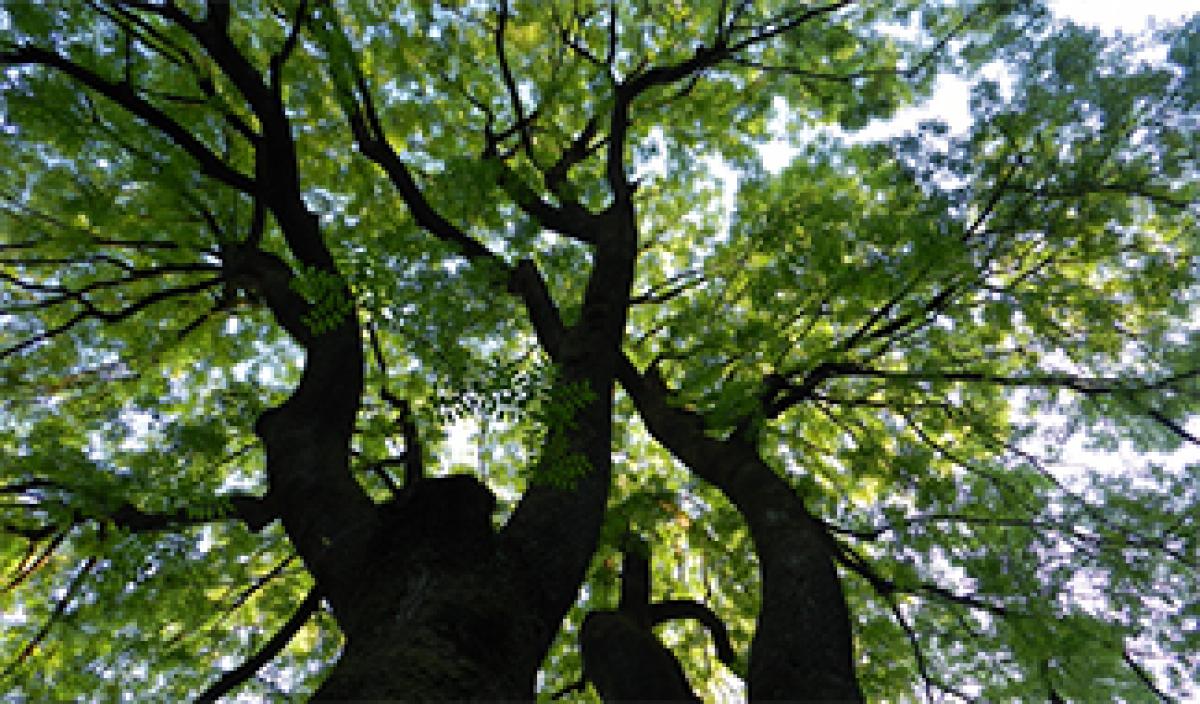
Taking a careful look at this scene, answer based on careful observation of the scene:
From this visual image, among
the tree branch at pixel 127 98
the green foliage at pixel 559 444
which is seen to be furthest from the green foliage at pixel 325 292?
the tree branch at pixel 127 98

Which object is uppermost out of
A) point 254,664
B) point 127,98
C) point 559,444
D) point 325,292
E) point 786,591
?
point 127,98

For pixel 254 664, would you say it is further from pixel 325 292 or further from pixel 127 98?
pixel 127 98

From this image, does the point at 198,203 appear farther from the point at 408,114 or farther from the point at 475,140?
the point at 475,140

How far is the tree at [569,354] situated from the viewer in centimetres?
334

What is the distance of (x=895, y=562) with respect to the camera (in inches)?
252

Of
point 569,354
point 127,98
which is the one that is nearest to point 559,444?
point 569,354

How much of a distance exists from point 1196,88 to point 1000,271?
6.21 feet

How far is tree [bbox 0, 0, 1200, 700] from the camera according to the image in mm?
3340

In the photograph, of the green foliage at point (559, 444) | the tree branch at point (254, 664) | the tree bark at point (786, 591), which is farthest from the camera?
the tree branch at point (254, 664)

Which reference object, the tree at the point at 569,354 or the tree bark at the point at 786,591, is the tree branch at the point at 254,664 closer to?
the tree at the point at 569,354

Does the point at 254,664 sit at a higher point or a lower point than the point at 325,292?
lower

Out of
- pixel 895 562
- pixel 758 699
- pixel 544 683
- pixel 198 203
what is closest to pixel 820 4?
pixel 895 562

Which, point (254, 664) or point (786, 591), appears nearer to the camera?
point (786, 591)

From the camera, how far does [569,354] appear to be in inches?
174
